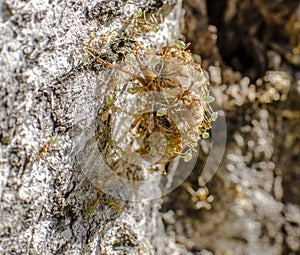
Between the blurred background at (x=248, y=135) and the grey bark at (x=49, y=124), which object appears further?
the blurred background at (x=248, y=135)

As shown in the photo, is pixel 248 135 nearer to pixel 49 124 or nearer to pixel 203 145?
pixel 203 145

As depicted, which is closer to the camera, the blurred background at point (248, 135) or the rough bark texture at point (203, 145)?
the rough bark texture at point (203, 145)

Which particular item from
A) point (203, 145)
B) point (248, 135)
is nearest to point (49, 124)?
point (203, 145)

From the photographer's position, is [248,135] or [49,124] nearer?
[49,124]

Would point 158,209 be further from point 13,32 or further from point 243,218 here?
point 13,32

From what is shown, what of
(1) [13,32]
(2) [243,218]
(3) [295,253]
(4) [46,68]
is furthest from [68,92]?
(3) [295,253]

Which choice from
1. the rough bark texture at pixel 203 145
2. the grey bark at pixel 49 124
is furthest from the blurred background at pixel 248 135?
the grey bark at pixel 49 124

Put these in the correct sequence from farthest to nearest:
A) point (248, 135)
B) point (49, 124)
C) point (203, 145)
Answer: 1. point (248, 135)
2. point (203, 145)
3. point (49, 124)

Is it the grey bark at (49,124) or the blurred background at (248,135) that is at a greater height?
the grey bark at (49,124)

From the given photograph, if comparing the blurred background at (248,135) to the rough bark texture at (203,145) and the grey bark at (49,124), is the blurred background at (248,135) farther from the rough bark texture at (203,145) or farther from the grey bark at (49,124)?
the grey bark at (49,124)
